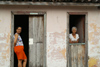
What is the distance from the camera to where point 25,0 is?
7.83 m

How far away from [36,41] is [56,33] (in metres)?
0.99

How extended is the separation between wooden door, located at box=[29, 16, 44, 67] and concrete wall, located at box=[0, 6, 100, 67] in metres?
0.37

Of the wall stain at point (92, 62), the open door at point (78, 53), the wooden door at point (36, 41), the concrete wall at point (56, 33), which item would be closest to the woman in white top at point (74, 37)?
the open door at point (78, 53)

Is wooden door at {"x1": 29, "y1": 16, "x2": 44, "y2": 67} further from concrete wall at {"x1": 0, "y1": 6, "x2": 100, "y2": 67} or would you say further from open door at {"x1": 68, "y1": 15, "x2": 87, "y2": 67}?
open door at {"x1": 68, "y1": 15, "x2": 87, "y2": 67}

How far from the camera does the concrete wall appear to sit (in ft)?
26.7

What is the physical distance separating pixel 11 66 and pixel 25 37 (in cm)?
378

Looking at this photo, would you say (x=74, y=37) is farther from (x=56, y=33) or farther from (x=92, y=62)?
(x=92, y=62)

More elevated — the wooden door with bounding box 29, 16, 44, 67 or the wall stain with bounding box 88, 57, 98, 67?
the wooden door with bounding box 29, 16, 44, 67

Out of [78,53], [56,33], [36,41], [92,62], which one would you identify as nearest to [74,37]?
[78,53]

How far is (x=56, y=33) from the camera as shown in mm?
8398

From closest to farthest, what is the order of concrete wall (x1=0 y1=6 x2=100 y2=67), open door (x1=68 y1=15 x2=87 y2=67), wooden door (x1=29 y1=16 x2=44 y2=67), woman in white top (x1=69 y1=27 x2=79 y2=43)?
concrete wall (x1=0 y1=6 x2=100 y2=67) → wooden door (x1=29 y1=16 x2=44 y2=67) → open door (x1=68 y1=15 x2=87 y2=67) → woman in white top (x1=69 y1=27 x2=79 y2=43)

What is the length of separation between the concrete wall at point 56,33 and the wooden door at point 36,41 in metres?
0.37


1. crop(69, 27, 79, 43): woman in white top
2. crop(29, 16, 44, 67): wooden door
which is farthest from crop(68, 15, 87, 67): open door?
crop(29, 16, 44, 67): wooden door

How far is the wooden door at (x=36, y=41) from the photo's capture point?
846cm
